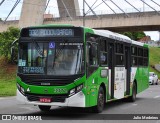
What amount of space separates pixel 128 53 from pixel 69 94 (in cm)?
637

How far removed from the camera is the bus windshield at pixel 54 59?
42.7 ft

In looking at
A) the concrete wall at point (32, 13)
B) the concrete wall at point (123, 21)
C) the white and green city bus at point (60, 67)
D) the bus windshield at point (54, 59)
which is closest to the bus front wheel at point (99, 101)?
the white and green city bus at point (60, 67)

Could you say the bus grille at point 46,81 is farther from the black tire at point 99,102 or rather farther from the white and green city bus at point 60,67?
the black tire at point 99,102

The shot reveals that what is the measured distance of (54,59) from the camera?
13078mm

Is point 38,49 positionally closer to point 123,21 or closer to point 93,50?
point 93,50

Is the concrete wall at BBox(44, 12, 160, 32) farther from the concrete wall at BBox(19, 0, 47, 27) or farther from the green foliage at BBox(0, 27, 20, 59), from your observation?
the green foliage at BBox(0, 27, 20, 59)

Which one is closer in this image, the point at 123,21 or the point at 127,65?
the point at 127,65

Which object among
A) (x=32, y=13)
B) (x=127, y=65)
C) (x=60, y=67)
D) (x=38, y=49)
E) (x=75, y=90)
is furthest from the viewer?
(x=32, y=13)

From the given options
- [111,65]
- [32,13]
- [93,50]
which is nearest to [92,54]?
[93,50]

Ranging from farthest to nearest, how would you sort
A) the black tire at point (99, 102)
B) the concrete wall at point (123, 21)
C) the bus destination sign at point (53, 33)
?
the concrete wall at point (123, 21) < the black tire at point (99, 102) < the bus destination sign at point (53, 33)

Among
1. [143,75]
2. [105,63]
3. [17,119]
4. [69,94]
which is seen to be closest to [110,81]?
[105,63]

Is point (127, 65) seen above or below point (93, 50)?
below

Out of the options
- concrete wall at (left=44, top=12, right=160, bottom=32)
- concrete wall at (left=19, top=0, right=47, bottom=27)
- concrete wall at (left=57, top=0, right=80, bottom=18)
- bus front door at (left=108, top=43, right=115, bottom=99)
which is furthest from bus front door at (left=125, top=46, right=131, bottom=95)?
concrete wall at (left=57, top=0, right=80, bottom=18)

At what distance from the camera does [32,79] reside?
13.2 meters
